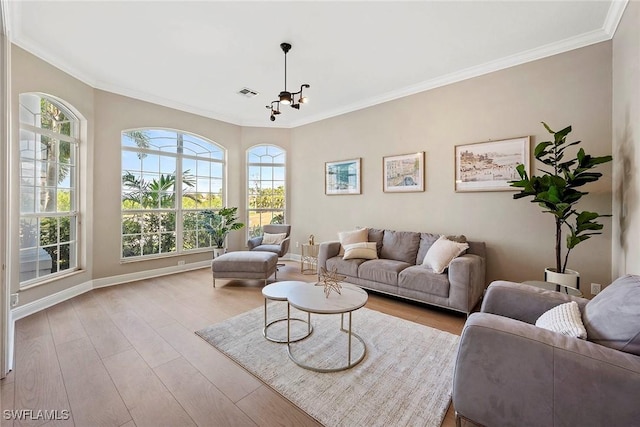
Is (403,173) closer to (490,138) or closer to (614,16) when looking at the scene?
(490,138)

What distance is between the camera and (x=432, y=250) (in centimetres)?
322

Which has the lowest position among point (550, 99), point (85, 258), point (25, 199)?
point (85, 258)

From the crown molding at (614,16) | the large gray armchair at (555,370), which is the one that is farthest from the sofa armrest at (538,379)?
the crown molding at (614,16)

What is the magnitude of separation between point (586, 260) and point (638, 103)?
1650 mm

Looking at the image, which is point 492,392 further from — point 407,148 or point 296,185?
point 296,185

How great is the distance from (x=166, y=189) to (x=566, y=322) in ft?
17.7

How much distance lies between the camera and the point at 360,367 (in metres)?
1.99

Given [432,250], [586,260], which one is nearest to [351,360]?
[432,250]

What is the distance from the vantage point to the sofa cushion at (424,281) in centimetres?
289

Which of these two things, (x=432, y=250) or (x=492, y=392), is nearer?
(x=492, y=392)

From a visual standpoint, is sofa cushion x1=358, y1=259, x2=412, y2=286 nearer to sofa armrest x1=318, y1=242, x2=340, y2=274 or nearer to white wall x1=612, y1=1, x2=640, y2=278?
sofa armrest x1=318, y1=242, x2=340, y2=274

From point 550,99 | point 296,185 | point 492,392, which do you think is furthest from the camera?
point 296,185

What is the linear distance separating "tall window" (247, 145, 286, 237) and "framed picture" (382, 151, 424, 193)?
2.50 meters

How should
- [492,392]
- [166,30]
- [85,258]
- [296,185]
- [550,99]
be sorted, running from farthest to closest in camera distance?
[296,185], [85,258], [550,99], [166,30], [492,392]
